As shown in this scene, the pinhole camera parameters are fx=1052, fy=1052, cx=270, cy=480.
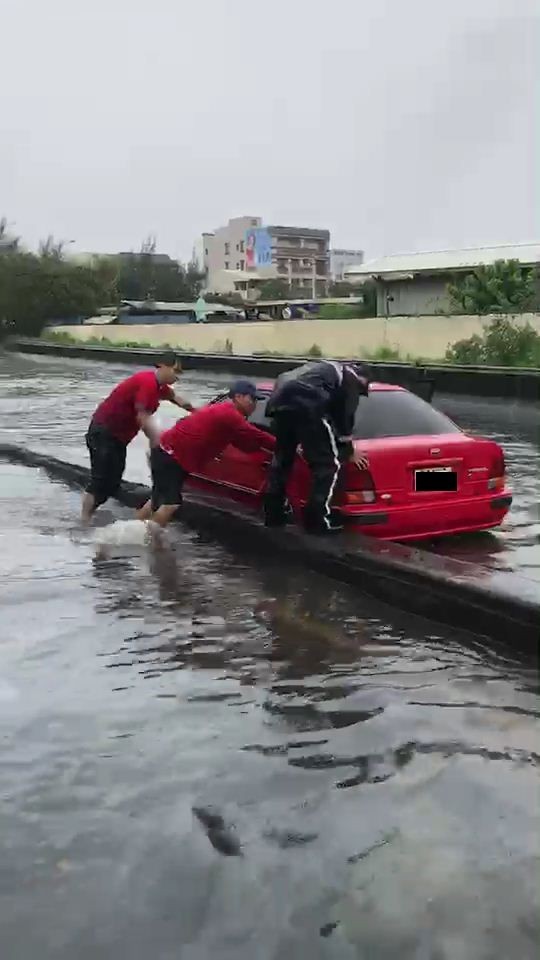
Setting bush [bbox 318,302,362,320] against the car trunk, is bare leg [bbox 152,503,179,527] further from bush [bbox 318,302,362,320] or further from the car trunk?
bush [bbox 318,302,362,320]

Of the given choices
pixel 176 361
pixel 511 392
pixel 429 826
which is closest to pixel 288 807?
pixel 429 826

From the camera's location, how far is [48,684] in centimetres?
496

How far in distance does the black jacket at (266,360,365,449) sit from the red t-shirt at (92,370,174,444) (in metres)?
1.57

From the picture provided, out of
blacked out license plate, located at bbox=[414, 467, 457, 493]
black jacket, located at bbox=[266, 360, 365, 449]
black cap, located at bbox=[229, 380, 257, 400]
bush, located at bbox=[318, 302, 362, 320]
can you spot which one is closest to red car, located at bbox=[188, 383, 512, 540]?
blacked out license plate, located at bbox=[414, 467, 457, 493]

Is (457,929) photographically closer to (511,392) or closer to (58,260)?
(511,392)

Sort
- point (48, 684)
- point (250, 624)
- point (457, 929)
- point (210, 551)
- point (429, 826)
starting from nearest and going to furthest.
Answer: point (457, 929), point (429, 826), point (48, 684), point (250, 624), point (210, 551)

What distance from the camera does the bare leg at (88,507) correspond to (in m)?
9.06

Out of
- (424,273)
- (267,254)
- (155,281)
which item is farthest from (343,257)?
(424,273)

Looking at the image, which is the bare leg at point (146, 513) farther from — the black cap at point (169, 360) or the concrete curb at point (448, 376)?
the concrete curb at point (448, 376)

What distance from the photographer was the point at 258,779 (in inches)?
155

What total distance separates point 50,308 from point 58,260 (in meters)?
4.80

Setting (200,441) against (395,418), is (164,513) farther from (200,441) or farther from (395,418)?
(395,418)

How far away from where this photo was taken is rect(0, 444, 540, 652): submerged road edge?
5.54 m

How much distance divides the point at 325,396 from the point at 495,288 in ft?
87.4
